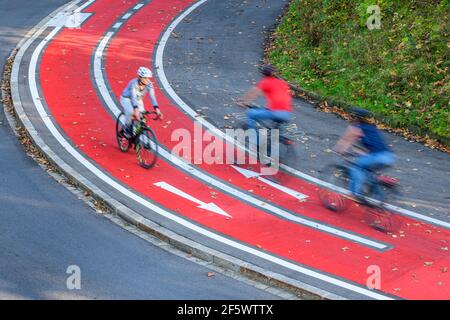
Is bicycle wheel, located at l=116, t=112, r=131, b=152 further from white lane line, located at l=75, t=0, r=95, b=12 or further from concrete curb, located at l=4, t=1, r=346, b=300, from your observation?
white lane line, located at l=75, t=0, r=95, b=12

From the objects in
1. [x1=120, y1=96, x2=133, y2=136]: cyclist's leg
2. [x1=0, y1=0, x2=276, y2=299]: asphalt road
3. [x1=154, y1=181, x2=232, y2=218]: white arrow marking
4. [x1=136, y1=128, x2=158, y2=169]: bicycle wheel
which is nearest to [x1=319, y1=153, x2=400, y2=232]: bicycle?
[x1=154, y1=181, x2=232, y2=218]: white arrow marking

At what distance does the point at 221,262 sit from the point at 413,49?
12.1m

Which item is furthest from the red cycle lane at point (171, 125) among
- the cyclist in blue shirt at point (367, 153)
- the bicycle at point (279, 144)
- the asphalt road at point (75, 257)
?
the asphalt road at point (75, 257)

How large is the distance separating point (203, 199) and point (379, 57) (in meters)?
9.64

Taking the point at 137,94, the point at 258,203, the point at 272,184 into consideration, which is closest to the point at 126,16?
the point at 137,94

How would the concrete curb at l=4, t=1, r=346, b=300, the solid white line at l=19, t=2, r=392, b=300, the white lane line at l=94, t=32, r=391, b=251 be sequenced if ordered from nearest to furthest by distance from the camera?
the concrete curb at l=4, t=1, r=346, b=300, the solid white line at l=19, t=2, r=392, b=300, the white lane line at l=94, t=32, r=391, b=251

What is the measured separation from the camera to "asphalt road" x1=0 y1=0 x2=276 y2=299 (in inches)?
436

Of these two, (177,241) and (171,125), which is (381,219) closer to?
(177,241)

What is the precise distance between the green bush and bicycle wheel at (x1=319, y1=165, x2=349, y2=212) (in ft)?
14.1

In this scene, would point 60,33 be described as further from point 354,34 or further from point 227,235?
point 227,235

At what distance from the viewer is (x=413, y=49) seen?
21.6 meters

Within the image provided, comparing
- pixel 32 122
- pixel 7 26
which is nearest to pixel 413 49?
pixel 32 122

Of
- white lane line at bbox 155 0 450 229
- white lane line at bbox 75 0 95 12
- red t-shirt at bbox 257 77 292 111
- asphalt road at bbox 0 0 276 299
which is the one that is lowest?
asphalt road at bbox 0 0 276 299

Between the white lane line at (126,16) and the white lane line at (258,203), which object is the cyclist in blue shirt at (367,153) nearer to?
the white lane line at (258,203)
